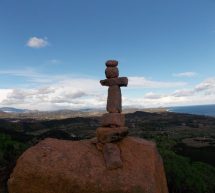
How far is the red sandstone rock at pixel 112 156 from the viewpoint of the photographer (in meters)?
25.2

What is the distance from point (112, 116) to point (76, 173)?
6198 mm

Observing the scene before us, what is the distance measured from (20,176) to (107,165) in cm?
638

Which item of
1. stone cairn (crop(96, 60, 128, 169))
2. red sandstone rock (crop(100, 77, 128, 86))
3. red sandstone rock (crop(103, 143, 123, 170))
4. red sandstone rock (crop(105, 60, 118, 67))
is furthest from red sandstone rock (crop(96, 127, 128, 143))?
red sandstone rock (crop(105, 60, 118, 67))

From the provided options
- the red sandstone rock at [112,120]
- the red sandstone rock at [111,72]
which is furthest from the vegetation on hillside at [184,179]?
the red sandstone rock at [111,72]

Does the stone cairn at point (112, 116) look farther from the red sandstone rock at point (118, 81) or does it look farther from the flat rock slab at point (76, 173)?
the flat rock slab at point (76, 173)

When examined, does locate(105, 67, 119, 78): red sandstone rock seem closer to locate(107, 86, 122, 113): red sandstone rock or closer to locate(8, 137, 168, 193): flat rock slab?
locate(107, 86, 122, 113): red sandstone rock

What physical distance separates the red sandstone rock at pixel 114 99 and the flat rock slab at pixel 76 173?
13.3 ft

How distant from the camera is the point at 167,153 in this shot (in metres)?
67.4

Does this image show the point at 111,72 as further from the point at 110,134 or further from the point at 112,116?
the point at 110,134

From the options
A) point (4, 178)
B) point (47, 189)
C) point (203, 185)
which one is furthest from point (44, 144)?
point (203, 185)

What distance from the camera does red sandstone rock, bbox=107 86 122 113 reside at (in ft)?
92.6

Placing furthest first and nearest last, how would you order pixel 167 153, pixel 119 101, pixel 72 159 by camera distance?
pixel 167 153 → pixel 119 101 → pixel 72 159

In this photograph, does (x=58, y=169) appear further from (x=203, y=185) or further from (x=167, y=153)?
(x=167, y=153)

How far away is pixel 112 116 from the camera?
28.4 metres
